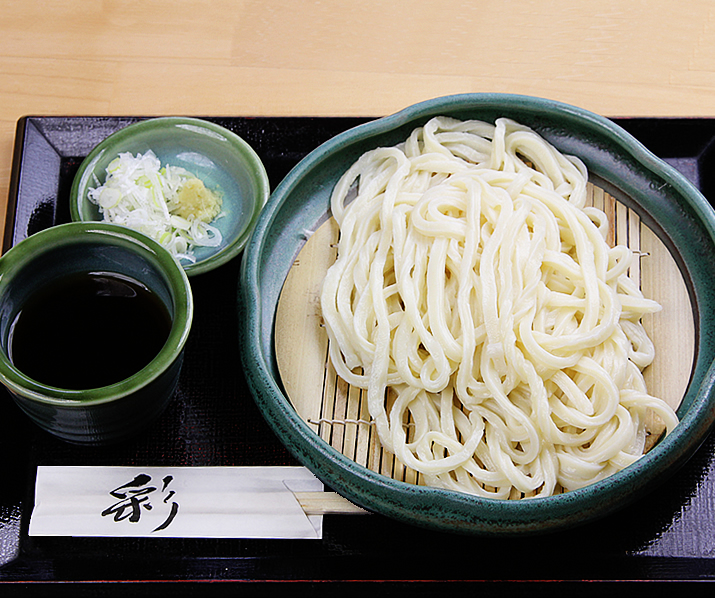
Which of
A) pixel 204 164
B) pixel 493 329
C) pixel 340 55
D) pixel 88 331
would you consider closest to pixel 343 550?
pixel 493 329

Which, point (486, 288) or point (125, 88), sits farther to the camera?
point (125, 88)

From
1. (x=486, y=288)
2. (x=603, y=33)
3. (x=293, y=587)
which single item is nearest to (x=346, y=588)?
(x=293, y=587)

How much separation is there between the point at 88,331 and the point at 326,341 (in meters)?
0.50

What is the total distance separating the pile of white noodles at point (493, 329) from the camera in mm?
1437

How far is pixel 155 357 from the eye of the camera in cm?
133

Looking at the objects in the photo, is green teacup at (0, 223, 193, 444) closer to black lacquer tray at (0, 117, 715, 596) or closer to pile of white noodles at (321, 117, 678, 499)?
black lacquer tray at (0, 117, 715, 596)

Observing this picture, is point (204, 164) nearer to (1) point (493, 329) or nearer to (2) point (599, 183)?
(1) point (493, 329)

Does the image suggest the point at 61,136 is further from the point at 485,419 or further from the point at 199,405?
the point at 485,419

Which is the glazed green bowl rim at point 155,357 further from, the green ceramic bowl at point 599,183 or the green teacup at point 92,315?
the green ceramic bowl at point 599,183

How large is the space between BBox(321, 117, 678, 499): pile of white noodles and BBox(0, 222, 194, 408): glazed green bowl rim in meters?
0.35

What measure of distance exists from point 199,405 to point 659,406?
0.99 metres

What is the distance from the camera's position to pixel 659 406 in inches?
56.2

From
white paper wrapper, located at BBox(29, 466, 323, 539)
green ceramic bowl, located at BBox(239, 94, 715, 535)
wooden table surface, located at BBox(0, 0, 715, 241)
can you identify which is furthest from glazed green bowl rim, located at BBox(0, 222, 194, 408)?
wooden table surface, located at BBox(0, 0, 715, 241)

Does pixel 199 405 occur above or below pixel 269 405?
below
